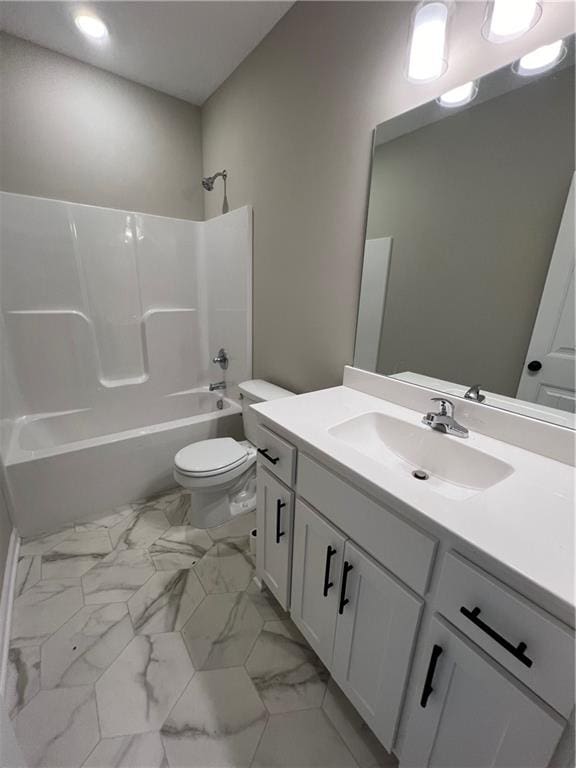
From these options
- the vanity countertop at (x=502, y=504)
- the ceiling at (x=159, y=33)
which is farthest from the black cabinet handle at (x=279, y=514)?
the ceiling at (x=159, y=33)

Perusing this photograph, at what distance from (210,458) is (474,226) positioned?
1.52 meters

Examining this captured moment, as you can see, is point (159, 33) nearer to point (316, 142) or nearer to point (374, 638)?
point (316, 142)

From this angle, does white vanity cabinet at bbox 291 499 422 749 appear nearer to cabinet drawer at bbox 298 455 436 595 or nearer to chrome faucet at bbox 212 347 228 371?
cabinet drawer at bbox 298 455 436 595

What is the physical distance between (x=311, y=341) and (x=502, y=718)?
141 cm

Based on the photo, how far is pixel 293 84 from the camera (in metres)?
1.51

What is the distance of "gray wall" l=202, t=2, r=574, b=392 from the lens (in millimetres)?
1104

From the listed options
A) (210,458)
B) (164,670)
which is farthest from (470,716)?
(210,458)

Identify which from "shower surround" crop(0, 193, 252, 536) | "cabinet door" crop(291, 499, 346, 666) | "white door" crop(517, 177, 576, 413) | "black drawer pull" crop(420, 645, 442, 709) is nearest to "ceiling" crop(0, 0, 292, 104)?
"shower surround" crop(0, 193, 252, 536)

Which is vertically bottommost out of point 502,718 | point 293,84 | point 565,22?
point 502,718

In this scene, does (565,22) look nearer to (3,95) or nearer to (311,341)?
(311,341)

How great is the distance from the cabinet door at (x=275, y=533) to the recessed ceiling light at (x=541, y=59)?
1.39 m

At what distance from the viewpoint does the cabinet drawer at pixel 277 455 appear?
1.02m

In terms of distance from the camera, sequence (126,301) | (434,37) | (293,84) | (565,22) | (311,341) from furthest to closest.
Result: (126,301)
(311,341)
(293,84)
(434,37)
(565,22)

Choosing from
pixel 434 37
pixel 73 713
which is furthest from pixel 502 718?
pixel 434 37
